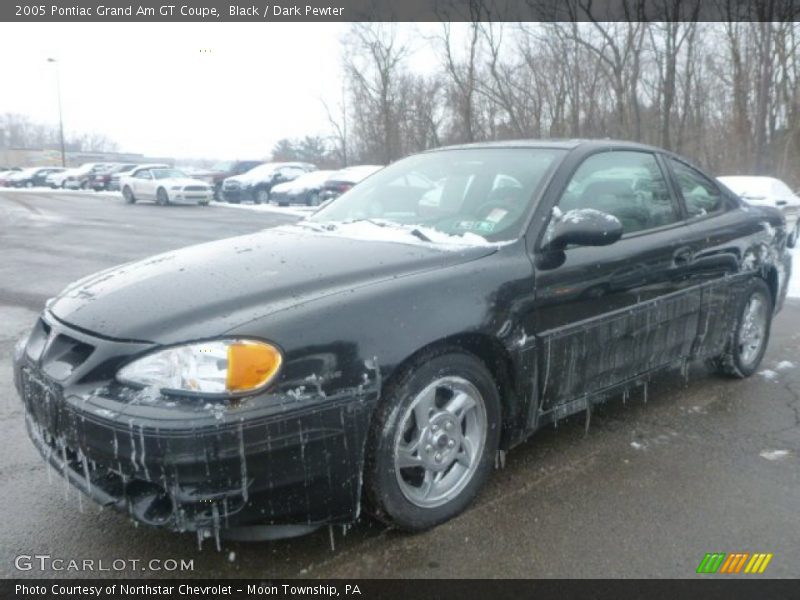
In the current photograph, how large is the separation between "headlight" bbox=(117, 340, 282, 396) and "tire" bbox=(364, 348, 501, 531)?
0.49 meters

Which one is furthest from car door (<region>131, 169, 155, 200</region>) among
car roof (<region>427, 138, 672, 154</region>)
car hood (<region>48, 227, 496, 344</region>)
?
car hood (<region>48, 227, 496, 344</region>)

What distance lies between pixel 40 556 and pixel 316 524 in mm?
1097

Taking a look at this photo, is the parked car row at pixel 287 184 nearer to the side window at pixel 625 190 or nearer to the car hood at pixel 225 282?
the side window at pixel 625 190

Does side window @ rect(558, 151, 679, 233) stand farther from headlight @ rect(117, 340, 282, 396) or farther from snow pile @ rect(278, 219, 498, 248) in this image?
headlight @ rect(117, 340, 282, 396)

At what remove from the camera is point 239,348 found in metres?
2.33

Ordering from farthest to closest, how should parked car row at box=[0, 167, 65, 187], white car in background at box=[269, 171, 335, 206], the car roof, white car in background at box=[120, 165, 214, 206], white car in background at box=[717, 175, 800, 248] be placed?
parked car row at box=[0, 167, 65, 187] → white car in background at box=[120, 165, 214, 206] → white car in background at box=[269, 171, 335, 206] → white car in background at box=[717, 175, 800, 248] → the car roof

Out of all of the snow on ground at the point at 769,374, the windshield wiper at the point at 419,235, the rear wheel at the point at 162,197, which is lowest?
the snow on ground at the point at 769,374

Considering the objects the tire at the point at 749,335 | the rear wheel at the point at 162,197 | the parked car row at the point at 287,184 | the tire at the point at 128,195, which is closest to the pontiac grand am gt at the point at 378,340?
the tire at the point at 749,335

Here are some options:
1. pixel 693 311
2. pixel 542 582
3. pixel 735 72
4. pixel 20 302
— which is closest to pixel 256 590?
pixel 542 582

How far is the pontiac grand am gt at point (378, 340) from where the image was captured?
2304mm

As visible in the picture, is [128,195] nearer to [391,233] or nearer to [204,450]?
[391,233]

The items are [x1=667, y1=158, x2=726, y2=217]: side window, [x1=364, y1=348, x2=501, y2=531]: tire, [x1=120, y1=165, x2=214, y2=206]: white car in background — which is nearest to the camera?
[x1=364, y1=348, x2=501, y2=531]: tire

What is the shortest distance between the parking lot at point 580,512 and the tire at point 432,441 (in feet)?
0.42

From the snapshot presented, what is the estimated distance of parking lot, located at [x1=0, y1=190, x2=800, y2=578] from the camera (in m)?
2.61
